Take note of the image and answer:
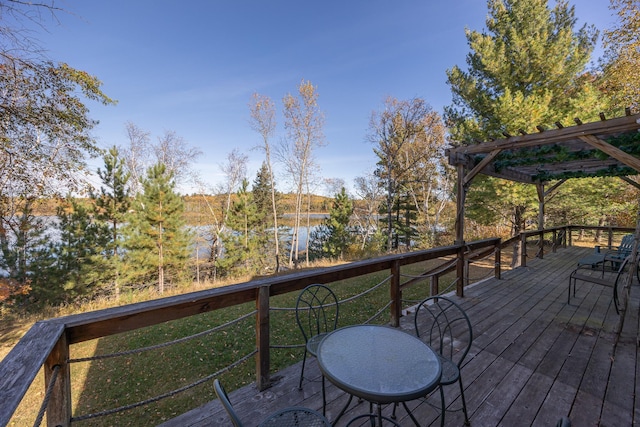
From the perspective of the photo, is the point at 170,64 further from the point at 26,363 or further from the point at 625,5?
the point at 625,5

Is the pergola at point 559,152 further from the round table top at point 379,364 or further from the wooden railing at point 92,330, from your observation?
the round table top at point 379,364

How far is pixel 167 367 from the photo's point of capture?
177 inches

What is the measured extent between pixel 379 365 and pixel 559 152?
4.73 metres

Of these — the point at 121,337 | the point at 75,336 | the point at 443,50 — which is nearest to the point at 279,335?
the point at 121,337

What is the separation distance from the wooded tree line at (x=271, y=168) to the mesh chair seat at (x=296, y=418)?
4.48 m

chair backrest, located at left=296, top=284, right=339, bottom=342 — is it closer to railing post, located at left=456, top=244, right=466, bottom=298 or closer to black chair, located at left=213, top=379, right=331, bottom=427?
black chair, located at left=213, top=379, right=331, bottom=427

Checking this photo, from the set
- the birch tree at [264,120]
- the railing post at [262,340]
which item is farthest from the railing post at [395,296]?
the birch tree at [264,120]

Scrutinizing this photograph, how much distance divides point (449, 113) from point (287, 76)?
7701 millimetres

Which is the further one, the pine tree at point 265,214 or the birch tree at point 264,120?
the pine tree at point 265,214

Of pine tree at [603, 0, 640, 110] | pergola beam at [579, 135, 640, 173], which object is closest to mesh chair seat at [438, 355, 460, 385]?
pergola beam at [579, 135, 640, 173]

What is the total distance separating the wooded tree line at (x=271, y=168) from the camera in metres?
5.30

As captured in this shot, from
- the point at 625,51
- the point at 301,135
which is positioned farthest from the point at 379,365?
the point at 301,135

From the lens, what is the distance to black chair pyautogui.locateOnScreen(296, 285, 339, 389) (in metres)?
1.85

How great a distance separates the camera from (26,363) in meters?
0.90
